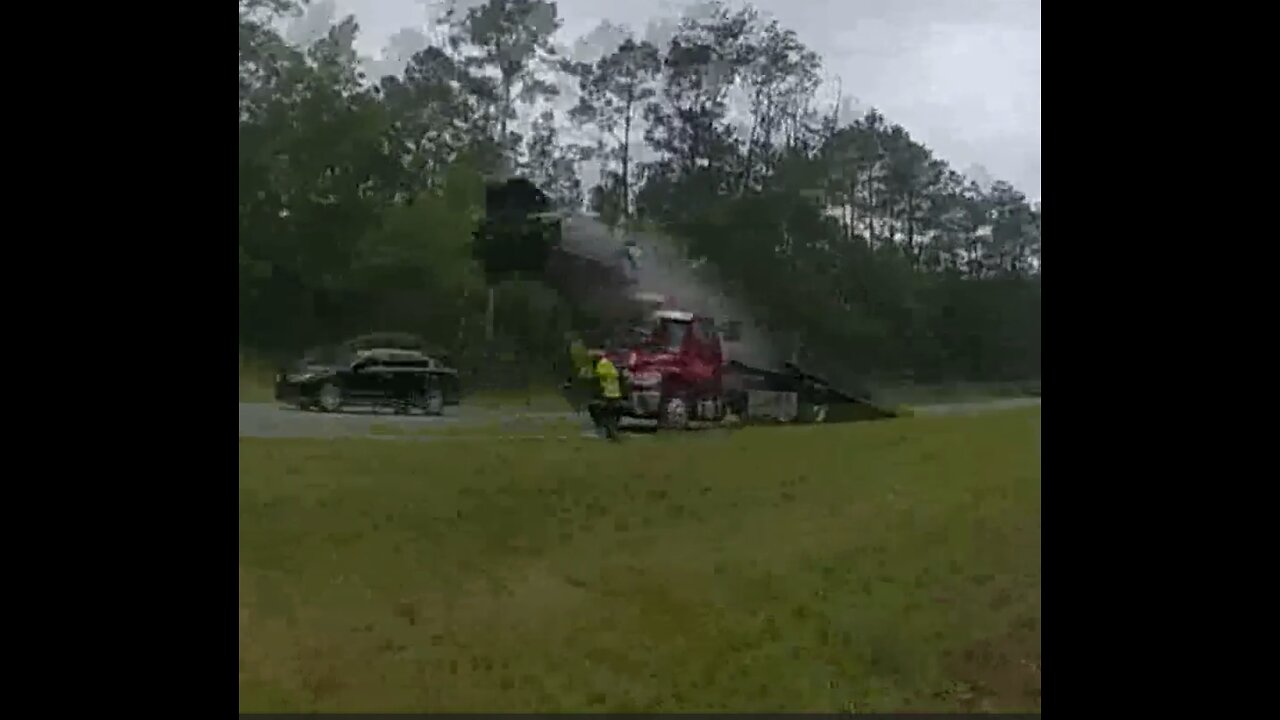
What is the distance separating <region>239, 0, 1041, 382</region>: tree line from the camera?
7.70ft

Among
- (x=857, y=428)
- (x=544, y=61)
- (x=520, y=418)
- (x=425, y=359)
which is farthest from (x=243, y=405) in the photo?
(x=857, y=428)

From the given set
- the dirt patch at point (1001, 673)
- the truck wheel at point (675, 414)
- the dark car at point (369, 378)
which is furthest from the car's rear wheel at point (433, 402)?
the dirt patch at point (1001, 673)

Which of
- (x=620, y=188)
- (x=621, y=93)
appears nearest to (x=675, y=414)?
(x=620, y=188)

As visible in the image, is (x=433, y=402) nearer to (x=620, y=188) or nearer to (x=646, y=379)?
(x=646, y=379)

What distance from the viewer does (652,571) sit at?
7.39ft

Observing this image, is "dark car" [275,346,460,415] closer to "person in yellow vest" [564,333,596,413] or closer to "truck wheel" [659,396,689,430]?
"person in yellow vest" [564,333,596,413]

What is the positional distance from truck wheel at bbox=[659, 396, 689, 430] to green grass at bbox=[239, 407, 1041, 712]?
0.11ft

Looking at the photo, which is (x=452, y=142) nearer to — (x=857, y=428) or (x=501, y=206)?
(x=501, y=206)

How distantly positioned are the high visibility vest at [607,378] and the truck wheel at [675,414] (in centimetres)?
12

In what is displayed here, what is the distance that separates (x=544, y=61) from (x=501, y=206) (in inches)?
14.0

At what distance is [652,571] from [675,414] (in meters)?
0.36

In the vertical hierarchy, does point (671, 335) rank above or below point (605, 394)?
above

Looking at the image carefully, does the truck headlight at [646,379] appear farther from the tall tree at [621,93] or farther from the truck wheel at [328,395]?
the truck wheel at [328,395]

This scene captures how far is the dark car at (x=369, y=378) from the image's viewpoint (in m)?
2.34
